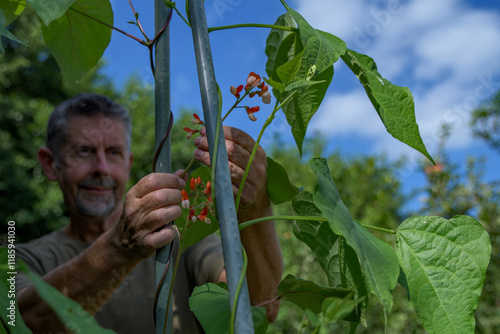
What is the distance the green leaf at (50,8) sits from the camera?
26.2 inches

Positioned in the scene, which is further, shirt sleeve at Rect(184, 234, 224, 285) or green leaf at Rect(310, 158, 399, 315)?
shirt sleeve at Rect(184, 234, 224, 285)

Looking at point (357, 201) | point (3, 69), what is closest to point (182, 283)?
point (357, 201)

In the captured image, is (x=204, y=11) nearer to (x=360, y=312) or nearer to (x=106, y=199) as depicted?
(x=360, y=312)

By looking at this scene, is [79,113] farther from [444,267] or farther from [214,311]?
[444,267]

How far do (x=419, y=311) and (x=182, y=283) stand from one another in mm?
1800

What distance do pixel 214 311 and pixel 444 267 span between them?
1.14 feet

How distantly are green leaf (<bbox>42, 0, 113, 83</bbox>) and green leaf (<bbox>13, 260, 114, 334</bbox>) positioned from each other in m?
0.81

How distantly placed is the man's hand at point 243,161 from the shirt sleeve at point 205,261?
1127 millimetres

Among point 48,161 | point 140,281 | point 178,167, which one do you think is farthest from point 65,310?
point 178,167

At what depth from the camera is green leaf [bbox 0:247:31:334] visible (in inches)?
20.5

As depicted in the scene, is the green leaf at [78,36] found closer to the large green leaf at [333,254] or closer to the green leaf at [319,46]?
the green leaf at [319,46]

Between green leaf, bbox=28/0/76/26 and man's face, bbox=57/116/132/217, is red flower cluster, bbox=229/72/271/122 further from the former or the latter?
man's face, bbox=57/116/132/217

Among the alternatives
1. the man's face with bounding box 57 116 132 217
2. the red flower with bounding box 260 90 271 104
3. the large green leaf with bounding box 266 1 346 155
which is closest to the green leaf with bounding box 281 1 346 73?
the large green leaf with bounding box 266 1 346 155

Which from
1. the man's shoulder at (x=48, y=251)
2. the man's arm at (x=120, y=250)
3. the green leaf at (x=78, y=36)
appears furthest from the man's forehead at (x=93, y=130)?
the green leaf at (x=78, y=36)
